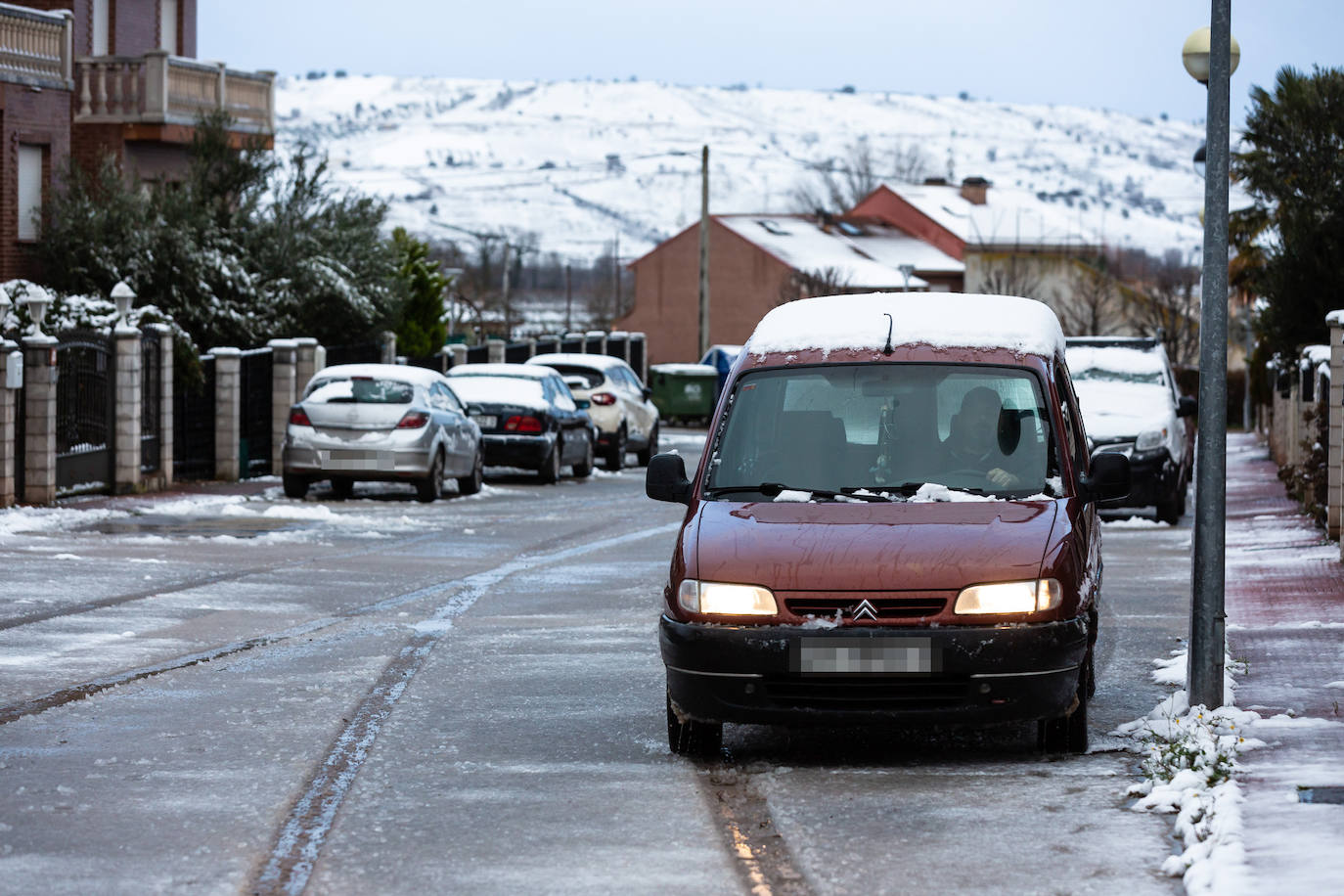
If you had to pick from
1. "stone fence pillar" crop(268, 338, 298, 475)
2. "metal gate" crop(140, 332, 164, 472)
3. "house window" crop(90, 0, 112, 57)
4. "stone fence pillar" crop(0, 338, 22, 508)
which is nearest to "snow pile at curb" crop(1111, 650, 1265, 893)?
"stone fence pillar" crop(0, 338, 22, 508)

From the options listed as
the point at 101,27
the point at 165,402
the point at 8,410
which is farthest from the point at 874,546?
the point at 101,27

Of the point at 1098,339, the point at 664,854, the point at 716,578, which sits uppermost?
the point at 1098,339

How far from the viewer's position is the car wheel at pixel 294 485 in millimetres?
23062

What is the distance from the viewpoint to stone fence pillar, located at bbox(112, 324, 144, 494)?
23.6 m

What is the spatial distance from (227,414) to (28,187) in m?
10.9

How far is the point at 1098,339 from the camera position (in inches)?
930

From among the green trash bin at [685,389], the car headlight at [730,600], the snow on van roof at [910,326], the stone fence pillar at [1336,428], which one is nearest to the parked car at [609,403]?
the stone fence pillar at [1336,428]

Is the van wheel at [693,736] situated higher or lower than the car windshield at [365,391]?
lower

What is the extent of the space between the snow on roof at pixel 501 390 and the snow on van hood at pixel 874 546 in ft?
61.8

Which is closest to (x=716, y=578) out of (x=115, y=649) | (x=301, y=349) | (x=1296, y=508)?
(x=115, y=649)

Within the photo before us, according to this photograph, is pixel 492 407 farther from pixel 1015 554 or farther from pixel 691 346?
pixel 691 346

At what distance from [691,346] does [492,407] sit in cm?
6132

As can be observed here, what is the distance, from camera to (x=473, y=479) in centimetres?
2497

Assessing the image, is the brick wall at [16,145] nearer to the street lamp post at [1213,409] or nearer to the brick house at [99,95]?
the brick house at [99,95]
